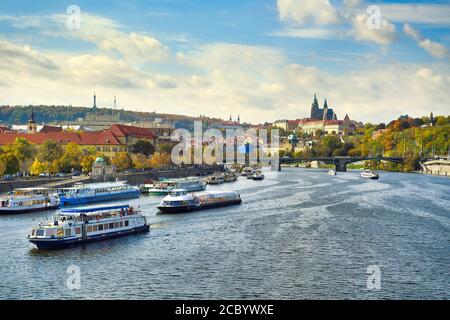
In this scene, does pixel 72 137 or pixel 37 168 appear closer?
pixel 37 168

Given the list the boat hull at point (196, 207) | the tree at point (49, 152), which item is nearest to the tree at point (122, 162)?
the tree at point (49, 152)

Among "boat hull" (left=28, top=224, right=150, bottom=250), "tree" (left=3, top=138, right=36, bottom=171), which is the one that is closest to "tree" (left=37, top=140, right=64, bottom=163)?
"tree" (left=3, top=138, right=36, bottom=171)

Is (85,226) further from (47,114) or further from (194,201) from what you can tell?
(47,114)

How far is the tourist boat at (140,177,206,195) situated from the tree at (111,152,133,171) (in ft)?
31.1

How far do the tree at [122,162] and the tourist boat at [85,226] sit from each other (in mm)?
32920

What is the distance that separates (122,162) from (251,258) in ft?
136

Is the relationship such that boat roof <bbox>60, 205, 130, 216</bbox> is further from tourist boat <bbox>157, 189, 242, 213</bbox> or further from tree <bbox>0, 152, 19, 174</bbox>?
tree <bbox>0, 152, 19, 174</bbox>

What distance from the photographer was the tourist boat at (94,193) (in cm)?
4365

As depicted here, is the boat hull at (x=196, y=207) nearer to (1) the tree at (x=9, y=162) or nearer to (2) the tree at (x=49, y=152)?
(1) the tree at (x=9, y=162)

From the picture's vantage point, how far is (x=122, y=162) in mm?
65250

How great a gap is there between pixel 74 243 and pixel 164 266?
552 centimetres

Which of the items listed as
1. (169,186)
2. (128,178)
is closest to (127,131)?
(128,178)

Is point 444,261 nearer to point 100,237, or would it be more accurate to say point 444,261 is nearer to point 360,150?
point 100,237
